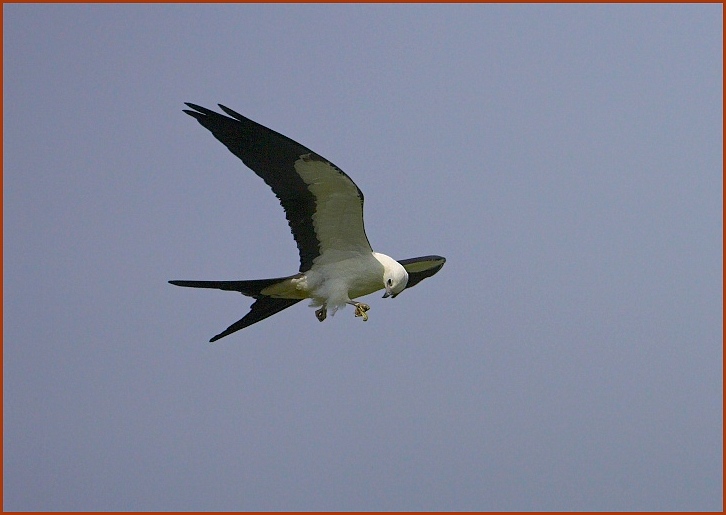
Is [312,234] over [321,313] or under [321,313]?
over

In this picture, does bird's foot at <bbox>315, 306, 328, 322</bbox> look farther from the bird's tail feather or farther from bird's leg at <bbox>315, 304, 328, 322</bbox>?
the bird's tail feather

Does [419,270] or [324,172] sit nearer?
[324,172]

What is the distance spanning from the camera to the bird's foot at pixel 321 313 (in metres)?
13.1

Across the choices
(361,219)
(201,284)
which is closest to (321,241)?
(361,219)

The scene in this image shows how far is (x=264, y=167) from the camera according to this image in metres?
12.4

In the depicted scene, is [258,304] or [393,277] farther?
[258,304]

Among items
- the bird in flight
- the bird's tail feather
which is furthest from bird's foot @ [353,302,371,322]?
the bird's tail feather

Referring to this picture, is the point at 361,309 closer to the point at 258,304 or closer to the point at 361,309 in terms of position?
the point at 361,309

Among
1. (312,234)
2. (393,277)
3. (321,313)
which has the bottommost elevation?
(321,313)

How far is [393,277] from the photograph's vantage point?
42.7 feet

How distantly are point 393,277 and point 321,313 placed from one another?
786 mm

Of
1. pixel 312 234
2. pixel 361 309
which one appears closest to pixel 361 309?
pixel 361 309

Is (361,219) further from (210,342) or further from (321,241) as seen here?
(210,342)

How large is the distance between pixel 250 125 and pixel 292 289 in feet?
6.19
